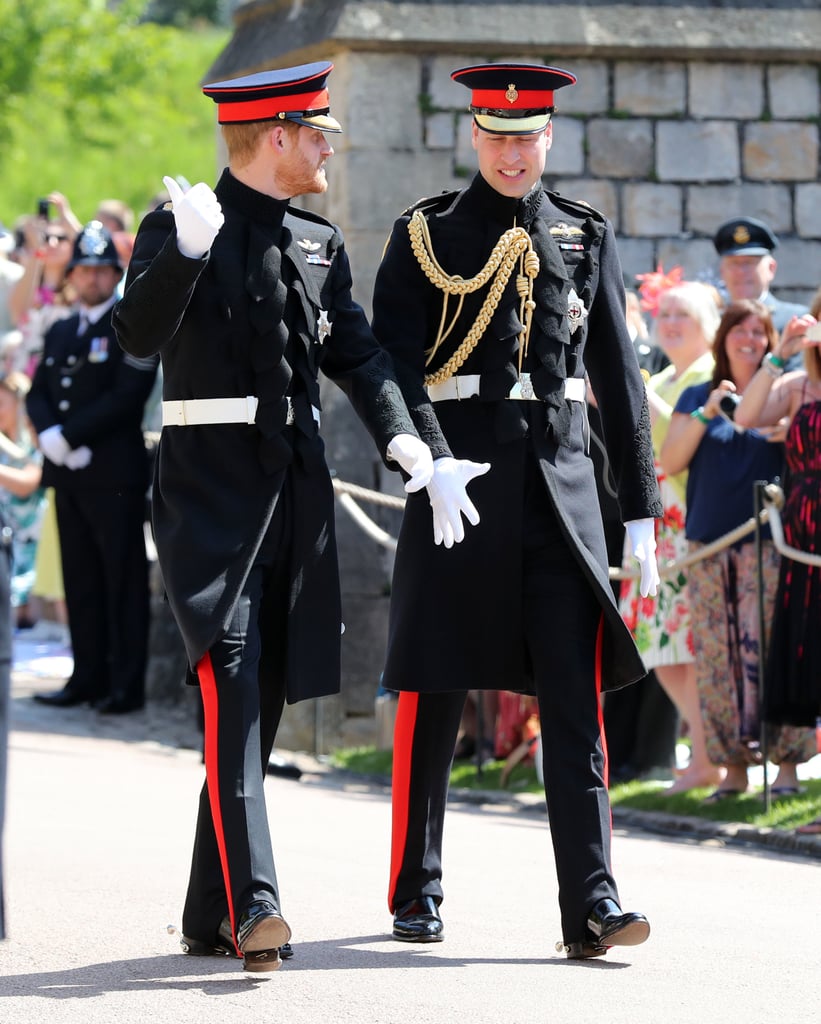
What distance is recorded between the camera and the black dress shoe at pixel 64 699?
1111cm

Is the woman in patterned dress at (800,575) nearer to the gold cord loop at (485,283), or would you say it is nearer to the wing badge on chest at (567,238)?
the wing badge on chest at (567,238)

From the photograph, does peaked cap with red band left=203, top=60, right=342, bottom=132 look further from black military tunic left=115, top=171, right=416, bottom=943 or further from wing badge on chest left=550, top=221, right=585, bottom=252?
wing badge on chest left=550, top=221, right=585, bottom=252

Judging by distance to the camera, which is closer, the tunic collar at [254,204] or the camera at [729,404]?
the tunic collar at [254,204]

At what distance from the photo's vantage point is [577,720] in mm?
5176

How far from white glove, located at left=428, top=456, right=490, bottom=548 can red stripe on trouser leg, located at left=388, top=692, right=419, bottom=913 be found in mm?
564

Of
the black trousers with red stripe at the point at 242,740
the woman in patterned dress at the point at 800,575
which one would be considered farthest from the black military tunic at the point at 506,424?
the woman in patterned dress at the point at 800,575

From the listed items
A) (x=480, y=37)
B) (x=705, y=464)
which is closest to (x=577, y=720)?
(x=705, y=464)

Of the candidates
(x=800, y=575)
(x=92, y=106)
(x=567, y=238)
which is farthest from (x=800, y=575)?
(x=92, y=106)

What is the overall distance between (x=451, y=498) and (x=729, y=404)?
128 inches

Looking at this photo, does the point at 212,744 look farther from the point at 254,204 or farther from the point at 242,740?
the point at 254,204

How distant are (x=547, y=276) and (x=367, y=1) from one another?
5.19 m

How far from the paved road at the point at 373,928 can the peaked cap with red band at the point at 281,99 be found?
191 centimetres

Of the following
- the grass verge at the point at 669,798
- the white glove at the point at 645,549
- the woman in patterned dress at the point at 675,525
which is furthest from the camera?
the woman in patterned dress at the point at 675,525

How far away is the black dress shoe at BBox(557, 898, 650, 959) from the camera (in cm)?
493
